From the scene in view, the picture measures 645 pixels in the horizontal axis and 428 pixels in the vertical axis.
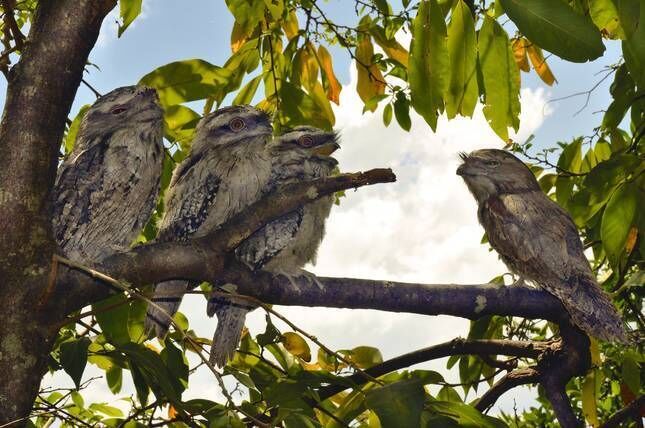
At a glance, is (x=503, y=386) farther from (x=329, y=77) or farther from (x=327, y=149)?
(x=329, y=77)

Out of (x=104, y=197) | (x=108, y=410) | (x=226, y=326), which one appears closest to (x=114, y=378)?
(x=108, y=410)

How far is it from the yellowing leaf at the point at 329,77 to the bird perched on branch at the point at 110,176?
3.79 feet

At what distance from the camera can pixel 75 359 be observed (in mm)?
2180

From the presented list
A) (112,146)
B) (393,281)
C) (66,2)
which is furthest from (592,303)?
(66,2)

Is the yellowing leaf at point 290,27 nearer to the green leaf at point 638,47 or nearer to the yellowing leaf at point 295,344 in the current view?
the yellowing leaf at point 295,344

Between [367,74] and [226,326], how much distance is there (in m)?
1.59

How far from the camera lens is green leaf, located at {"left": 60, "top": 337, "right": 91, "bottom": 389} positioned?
216 centimetres

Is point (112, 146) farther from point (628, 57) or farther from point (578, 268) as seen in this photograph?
point (578, 268)

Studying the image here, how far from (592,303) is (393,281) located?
137cm

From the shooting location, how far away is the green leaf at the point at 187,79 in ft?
9.25

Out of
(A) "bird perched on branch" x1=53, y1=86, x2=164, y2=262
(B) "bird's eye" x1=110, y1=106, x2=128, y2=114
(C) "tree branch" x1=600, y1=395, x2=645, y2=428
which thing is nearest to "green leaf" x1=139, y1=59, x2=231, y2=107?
(A) "bird perched on branch" x1=53, y1=86, x2=164, y2=262

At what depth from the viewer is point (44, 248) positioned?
2.20m

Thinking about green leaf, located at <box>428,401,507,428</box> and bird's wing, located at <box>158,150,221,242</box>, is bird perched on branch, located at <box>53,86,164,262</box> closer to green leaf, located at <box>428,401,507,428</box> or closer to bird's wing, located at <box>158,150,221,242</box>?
bird's wing, located at <box>158,150,221,242</box>

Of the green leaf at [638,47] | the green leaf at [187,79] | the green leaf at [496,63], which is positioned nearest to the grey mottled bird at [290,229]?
the green leaf at [187,79]
